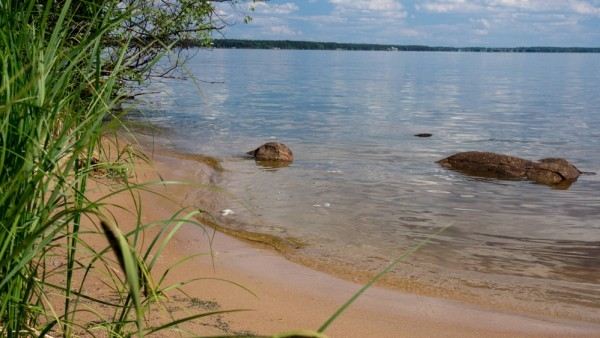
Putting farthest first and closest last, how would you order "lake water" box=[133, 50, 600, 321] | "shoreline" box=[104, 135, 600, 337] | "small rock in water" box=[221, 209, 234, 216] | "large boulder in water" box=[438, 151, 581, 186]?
"large boulder in water" box=[438, 151, 581, 186] → "small rock in water" box=[221, 209, 234, 216] → "lake water" box=[133, 50, 600, 321] → "shoreline" box=[104, 135, 600, 337]

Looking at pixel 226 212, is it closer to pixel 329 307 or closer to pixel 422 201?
pixel 422 201

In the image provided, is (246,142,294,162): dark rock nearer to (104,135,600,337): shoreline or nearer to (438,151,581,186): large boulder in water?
(438,151,581,186): large boulder in water

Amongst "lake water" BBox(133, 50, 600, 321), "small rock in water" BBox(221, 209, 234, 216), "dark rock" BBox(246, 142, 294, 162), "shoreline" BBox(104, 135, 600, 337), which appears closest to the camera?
"shoreline" BBox(104, 135, 600, 337)

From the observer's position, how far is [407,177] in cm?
1391

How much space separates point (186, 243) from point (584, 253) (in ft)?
15.6

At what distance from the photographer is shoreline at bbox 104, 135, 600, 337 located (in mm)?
4809

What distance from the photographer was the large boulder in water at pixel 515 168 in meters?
14.0

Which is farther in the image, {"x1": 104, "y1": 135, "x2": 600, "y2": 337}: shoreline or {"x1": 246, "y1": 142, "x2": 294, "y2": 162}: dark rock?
{"x1": 246, "y1": 142, "x2": 294, "y2": 162}: dark rock

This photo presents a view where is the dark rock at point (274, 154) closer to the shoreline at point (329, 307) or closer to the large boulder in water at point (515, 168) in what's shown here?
the large boulder in water at point (515, 168)

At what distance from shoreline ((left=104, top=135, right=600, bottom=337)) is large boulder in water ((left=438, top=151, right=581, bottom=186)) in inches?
326

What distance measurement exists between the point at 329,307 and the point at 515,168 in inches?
395

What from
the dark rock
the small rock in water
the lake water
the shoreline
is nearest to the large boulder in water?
the lake water

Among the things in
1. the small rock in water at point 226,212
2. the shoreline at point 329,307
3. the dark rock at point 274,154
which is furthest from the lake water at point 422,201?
the shoreline at point 329,307

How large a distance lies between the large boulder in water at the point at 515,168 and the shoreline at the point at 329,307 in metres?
8.29
